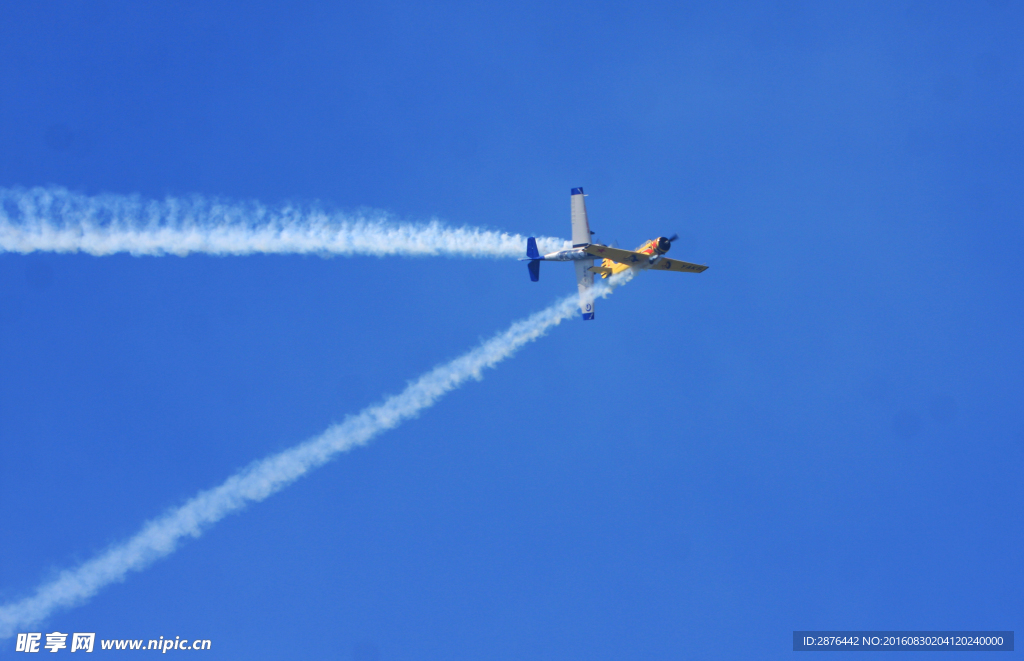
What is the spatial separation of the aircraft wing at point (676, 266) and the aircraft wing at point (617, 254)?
44.8 inches

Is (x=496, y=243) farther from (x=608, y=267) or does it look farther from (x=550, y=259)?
(x=608, y=267)

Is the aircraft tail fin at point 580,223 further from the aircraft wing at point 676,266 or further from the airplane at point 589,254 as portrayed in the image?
the aircraft wing at point 676,266

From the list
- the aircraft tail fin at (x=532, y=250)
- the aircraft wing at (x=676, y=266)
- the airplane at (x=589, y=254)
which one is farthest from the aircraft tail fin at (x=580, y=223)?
the aircraft wing at (x=676, y=266)

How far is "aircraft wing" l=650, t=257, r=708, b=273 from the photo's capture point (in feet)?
155

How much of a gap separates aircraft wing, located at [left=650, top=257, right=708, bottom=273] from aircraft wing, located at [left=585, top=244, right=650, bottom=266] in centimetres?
114

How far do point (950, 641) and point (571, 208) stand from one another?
3779 centimetres

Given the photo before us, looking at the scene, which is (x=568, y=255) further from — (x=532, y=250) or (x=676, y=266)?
(x=676, y=266)

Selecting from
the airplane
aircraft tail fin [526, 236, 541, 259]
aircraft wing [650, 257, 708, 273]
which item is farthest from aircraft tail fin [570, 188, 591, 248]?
aircraft wing [650, 257, 708, 273]

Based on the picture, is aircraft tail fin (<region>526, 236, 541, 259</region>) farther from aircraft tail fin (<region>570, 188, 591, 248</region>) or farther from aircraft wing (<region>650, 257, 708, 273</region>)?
aircraft wing (<region>650, 257, 708, 273</region>)

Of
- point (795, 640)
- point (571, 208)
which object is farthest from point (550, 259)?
point (795, 640)

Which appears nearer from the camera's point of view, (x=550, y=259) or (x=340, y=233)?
(x=340, y=233)

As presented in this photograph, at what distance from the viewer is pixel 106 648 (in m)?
38.7

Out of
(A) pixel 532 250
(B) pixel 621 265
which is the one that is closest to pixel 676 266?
(B) pixel 621 265

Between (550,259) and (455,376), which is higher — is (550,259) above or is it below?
above
